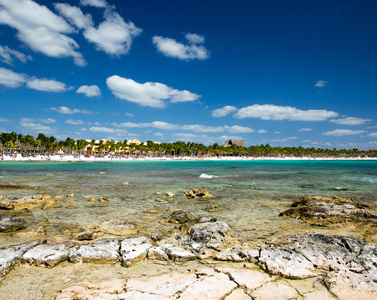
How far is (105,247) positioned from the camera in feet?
20.9

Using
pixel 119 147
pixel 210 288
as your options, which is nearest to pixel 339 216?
pixel 210 288

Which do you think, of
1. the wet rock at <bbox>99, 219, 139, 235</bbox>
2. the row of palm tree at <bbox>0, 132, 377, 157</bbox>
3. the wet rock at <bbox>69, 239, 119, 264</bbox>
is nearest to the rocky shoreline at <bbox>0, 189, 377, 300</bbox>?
the wet rock at <bbox>69, 239, 119, 264</bbox>

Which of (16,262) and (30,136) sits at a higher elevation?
(30,136)

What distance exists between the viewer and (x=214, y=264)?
5.76 metres

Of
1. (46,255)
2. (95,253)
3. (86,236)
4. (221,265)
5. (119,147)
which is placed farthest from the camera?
(119,147)

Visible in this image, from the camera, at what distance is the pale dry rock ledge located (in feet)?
14.8

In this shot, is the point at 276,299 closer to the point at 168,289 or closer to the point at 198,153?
the point at 168,289

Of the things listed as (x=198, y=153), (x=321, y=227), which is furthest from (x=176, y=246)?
(x=198, y=153)

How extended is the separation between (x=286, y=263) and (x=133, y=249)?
3.79m

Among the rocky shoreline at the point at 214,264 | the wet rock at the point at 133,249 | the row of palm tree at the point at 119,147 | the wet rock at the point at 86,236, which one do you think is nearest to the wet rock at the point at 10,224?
the rocky shoreline at the point at 214,264

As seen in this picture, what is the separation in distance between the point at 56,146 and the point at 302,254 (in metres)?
130

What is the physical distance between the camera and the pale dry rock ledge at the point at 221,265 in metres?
4.51

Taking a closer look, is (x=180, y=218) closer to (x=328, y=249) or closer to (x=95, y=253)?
(x=95, y=253)

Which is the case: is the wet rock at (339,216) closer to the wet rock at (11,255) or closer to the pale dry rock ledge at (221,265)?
the pale dry rock ledge at (221,265)
